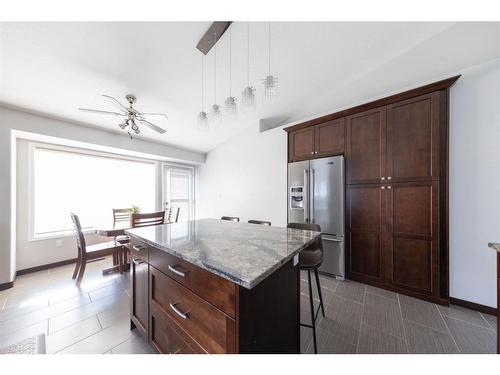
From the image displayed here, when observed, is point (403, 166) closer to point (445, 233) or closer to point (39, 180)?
point (445, 233)

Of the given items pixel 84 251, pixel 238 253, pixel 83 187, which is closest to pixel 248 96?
pixel 238 253

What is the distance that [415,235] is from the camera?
2051 mm

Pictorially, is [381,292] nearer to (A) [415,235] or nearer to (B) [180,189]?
(A) [415,235]

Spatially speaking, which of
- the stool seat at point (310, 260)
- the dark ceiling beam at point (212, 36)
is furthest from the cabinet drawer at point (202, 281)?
the dark ceiling beam at point (212, 36)

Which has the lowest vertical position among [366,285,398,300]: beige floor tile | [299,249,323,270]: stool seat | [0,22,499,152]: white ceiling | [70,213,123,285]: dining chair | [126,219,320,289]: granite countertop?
[366,285,398,300]: beige floor tile

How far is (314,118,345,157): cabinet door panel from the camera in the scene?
260cm

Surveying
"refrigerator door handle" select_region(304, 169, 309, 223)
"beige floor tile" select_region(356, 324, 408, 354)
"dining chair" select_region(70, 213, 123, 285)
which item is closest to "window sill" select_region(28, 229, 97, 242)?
"dining chair" select_region(70, 213, 123, 285)

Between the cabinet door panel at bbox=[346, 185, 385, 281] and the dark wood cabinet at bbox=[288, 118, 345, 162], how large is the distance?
25.9 inches

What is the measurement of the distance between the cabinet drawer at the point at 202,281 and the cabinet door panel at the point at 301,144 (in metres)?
2.52

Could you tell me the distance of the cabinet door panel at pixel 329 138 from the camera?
2602mm

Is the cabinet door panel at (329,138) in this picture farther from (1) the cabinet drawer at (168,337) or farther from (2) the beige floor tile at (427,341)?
(1) the cabinet drawer at (168,337)

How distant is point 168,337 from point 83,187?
147 inches

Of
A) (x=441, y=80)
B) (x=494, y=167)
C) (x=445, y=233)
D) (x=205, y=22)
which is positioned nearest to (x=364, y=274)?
(x=445, y=233)

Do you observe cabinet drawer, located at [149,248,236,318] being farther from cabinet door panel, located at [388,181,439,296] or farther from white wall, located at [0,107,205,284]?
white wall, located at [0,107,205,284]
